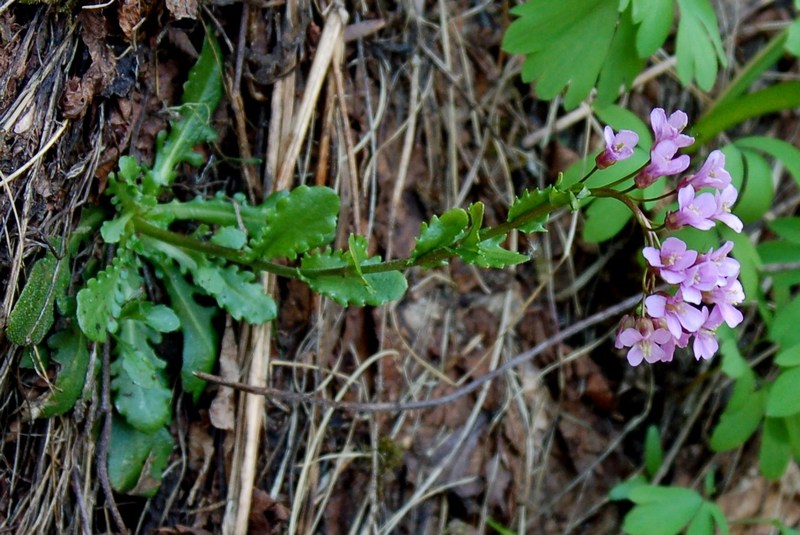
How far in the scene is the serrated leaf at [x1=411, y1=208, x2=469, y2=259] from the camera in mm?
1590

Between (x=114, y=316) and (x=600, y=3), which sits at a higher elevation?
(x=600, y=3)

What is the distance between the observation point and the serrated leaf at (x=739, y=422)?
100 inches

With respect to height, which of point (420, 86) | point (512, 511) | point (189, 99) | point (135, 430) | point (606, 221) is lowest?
point (512, 511)

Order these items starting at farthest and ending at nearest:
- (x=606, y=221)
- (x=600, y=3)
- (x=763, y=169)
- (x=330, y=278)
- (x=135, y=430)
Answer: (x=763, y=169), (x=606, y=221), (x=600, y=3), (x=135, y=430), (x=330, y=278)

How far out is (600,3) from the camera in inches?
86.2

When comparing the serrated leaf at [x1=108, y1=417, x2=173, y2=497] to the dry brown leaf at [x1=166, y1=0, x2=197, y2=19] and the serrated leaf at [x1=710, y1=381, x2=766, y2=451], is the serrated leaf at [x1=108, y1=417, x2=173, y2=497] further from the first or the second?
the serrated leaf at [x1=710, y1=381, x2=766, y2=451]

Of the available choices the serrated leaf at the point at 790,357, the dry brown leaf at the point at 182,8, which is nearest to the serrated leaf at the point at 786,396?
the serrated leaf at the point at 790,357

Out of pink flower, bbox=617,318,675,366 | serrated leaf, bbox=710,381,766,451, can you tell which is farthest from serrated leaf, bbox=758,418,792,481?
pink flower, bbox=617,318,675,366

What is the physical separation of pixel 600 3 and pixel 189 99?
1153mm

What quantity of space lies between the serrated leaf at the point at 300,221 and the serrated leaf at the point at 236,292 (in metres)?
0.16

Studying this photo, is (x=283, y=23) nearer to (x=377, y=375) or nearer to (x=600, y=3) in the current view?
(x=600, y=3)

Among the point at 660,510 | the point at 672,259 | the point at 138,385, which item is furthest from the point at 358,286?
the point at 660,510

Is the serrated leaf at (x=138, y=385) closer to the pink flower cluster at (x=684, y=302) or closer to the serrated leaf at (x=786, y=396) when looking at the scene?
the pink flower cluster at (x=684, y=302)

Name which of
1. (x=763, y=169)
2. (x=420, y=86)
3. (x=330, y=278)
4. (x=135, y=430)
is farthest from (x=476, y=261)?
(x=763, y=169)
